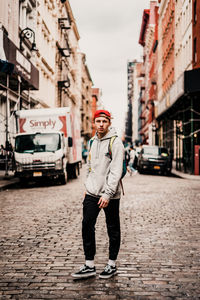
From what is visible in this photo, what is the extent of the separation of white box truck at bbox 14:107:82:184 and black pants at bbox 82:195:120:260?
12077mm

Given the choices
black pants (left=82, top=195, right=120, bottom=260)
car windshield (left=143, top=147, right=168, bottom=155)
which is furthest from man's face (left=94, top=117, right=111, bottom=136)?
car windshield (left=143, top=147, right=168, bottom=155)

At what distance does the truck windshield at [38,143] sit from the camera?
16.9 metres

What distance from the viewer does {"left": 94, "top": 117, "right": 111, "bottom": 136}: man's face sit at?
4.50 meters

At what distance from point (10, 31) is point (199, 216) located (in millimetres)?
17843

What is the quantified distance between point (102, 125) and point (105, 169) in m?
0.46

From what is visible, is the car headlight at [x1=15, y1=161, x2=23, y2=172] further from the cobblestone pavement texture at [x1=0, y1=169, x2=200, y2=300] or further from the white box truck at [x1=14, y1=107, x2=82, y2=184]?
the cobblestone pavement texture at [x1=0, y1=169, x2=200, y2=300]

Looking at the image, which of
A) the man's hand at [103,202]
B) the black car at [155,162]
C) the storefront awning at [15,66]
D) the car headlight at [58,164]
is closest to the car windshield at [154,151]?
the black car at [155,162]

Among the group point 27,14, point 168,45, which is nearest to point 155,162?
point 27,14

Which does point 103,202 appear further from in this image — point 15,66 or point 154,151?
point 154,151

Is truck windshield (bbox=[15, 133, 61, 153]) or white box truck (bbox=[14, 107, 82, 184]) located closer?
white box truck (bbox=[14, 107, 82, 184])

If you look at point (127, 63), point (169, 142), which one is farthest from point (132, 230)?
point (127, 63)

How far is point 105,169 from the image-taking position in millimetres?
4496

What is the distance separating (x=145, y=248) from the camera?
5.99 meters

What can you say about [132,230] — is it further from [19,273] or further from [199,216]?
[19,273]
